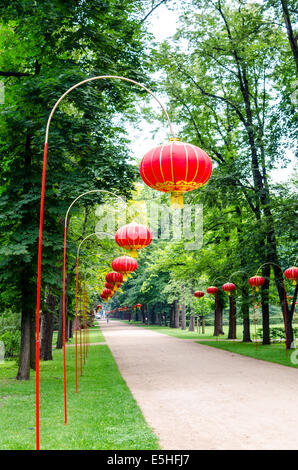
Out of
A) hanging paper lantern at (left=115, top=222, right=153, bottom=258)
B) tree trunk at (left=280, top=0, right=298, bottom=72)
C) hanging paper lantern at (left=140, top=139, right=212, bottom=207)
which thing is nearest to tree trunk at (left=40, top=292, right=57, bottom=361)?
hanging paper lantern at (left=115, top=222, right=153, bottom=258)

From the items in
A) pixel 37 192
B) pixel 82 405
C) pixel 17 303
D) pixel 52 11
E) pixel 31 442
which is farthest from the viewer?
pixel 17 303

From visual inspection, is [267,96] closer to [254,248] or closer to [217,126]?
[217,126]

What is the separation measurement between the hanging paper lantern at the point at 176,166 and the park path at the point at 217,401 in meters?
4.01

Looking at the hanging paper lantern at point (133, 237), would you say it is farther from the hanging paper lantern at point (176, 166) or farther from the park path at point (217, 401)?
the hanging paper lantern at point (176, 166)

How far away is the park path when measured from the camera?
670cm

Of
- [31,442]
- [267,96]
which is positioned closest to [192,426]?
[31,442]

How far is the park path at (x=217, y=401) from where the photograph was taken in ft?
22.0

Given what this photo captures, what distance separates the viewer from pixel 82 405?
9.51 meters

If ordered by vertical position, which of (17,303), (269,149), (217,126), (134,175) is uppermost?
(217,126)

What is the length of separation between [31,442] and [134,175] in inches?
365

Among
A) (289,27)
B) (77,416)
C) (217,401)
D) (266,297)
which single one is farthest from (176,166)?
(266,297)

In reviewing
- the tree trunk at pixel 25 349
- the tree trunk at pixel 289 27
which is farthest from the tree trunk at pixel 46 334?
the tree trunk at pixel 289 27

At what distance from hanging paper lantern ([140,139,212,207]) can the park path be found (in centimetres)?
401

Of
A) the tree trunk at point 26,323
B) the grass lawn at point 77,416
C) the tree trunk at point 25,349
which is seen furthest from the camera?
the tree trunk at point 25,349
